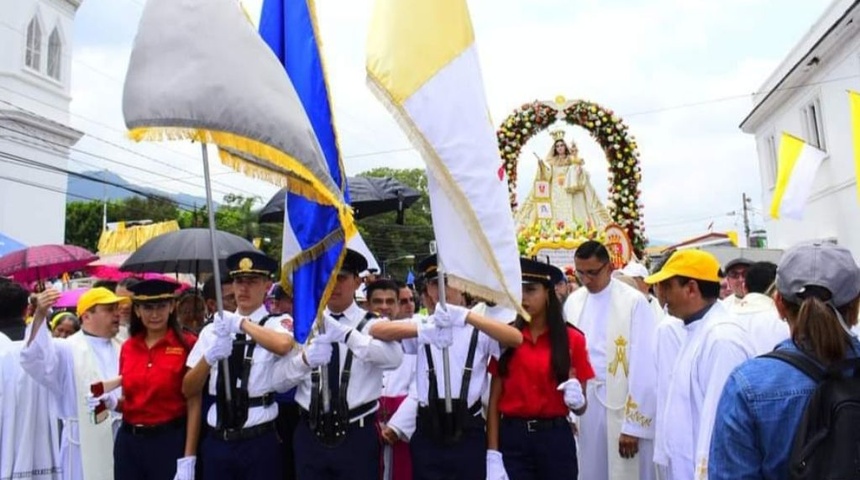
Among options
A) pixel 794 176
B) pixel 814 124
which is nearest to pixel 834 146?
pixel 814 124

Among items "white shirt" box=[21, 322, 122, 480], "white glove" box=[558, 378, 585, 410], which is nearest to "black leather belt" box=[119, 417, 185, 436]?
"white shirt" box=[21, 322, 122, 480]

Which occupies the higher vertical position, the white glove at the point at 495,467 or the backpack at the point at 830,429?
the backpack at the point at 830,429

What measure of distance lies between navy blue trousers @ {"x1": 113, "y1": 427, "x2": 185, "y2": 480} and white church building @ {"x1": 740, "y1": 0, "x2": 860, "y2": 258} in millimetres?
14160

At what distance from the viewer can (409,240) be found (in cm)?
5312

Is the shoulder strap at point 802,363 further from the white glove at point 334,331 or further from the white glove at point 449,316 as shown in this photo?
the white glove at point 334,331

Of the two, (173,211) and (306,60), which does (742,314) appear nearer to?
(306,60)

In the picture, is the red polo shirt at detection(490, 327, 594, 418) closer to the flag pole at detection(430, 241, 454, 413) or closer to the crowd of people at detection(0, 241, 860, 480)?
the crowd of people at detection(0, 241, 860, 480)

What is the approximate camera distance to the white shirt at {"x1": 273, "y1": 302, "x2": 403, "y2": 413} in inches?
162

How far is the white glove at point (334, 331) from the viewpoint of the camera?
4074mm

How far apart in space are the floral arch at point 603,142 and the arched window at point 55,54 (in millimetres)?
18943

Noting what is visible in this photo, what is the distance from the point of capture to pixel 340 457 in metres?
4.05

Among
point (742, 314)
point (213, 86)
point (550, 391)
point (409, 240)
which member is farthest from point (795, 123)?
point (409, 240)

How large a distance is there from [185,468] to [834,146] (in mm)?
18328

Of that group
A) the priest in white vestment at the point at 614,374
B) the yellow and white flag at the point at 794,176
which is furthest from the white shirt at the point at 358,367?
the yellow and white flag at the point at 794,176
